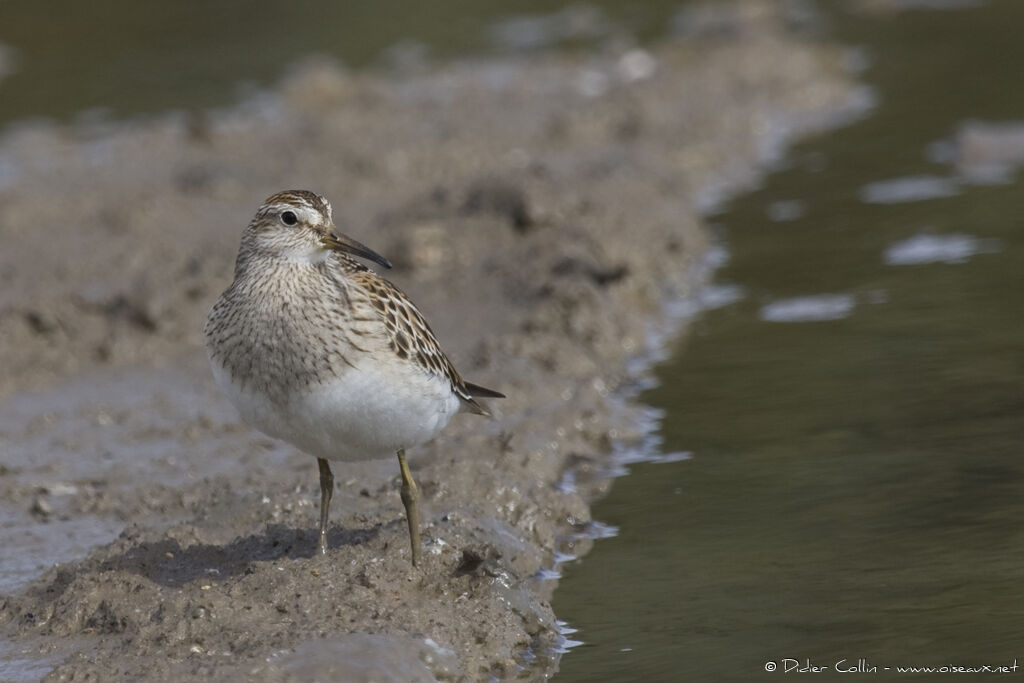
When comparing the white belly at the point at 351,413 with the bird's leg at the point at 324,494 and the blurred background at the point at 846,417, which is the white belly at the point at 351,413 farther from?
the blurred background at the point at 846,417

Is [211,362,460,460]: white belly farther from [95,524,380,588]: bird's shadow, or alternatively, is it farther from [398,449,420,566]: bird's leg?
[95,524,380,588]: bird's shadow

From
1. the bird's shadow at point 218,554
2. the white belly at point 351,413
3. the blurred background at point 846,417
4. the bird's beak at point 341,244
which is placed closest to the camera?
the white belly at point 351,413

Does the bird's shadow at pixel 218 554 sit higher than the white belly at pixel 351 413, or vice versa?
the white belly at pixel 351 413

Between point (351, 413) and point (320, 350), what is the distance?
246 mm

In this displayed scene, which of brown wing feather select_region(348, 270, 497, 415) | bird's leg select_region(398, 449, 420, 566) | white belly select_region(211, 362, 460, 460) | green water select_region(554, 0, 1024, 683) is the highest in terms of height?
brown wing feather select_region(348, 270, 497, 415)

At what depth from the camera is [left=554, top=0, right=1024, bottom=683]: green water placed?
556 cm

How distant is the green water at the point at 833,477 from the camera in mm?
5559

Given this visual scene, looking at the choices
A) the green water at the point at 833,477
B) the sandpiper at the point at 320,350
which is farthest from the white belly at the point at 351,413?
the green water at the point at 833,477

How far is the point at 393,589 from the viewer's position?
226 inches

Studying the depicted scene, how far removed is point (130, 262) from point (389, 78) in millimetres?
6584

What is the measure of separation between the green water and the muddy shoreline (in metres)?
0.34

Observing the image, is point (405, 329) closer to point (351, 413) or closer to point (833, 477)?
point (351, 413)

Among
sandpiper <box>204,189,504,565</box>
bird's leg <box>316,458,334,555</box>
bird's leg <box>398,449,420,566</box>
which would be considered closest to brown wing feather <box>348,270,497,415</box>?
sandpiper <box>204,189,504,565</box>

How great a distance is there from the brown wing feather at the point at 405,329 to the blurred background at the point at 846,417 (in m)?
1.09
